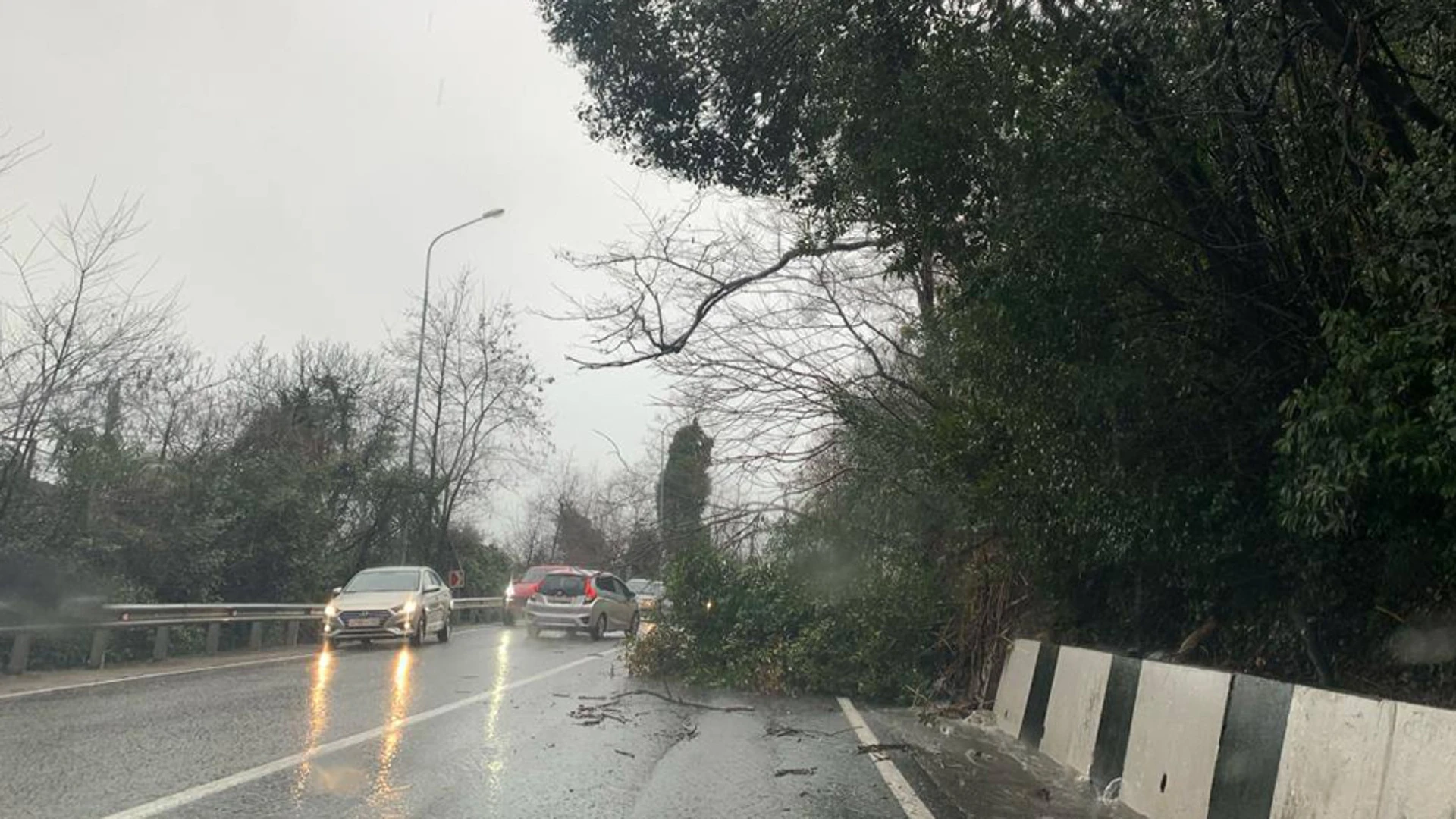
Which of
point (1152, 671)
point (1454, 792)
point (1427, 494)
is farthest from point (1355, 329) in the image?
point (1454, 792)

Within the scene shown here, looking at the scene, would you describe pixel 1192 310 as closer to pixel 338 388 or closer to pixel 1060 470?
pixel 1060 470

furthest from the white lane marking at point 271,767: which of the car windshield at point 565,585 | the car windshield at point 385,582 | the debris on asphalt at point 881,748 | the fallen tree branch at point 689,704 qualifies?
the car windshield at point 565,585

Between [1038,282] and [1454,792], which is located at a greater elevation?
[1038,282]

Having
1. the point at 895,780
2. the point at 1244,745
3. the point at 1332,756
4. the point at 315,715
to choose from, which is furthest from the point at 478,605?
the point at 1332,756

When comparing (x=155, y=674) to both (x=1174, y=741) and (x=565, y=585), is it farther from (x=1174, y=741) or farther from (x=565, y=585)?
(x=1174, y=741)

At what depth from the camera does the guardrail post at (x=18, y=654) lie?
14.0 m

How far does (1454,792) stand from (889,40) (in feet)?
23.9

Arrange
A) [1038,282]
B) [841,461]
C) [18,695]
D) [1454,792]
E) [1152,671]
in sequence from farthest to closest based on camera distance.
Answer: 1. [841,461]
2. [18,695]
3. [1038,282]
4. [1152,671]
5. [1454,792]

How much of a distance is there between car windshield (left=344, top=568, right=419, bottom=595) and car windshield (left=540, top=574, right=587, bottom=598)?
438 centimetres

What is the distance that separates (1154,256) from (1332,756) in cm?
448

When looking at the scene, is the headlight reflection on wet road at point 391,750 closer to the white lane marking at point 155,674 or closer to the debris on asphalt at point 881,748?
the white lane marking at point 155,674

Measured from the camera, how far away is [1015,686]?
Result: 11.5m

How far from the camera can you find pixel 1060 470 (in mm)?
9773

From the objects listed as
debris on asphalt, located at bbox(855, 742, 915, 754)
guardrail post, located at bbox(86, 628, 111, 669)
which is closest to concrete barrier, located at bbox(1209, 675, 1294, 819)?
debris on asphalt, located at bbox(855, 742, 915, 754)
